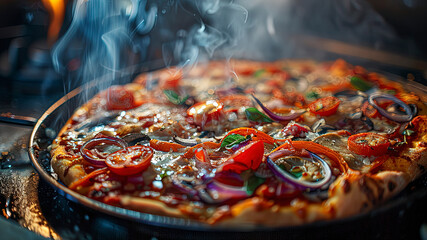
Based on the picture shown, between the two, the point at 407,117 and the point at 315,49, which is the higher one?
the point at 407,117

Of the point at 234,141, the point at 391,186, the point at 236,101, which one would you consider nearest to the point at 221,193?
the point at 234,141

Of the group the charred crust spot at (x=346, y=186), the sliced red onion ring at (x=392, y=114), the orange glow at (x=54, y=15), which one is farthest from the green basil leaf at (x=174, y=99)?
the orange glow at (x=54, y=15)

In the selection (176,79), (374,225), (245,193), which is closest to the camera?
(374,225)

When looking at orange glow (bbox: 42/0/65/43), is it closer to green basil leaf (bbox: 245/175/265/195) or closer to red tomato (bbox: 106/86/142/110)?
red tomato (bbox: 106/86/142/110)

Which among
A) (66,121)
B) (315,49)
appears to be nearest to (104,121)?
(66,121)

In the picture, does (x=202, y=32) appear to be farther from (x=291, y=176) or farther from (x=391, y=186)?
(x=391, y=186)

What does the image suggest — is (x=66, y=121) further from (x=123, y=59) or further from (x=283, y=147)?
(x=123, y=59)

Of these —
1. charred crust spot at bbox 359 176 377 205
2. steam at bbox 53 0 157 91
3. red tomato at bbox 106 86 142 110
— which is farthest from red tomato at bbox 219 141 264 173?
steam at bbox 53 0 157 91
